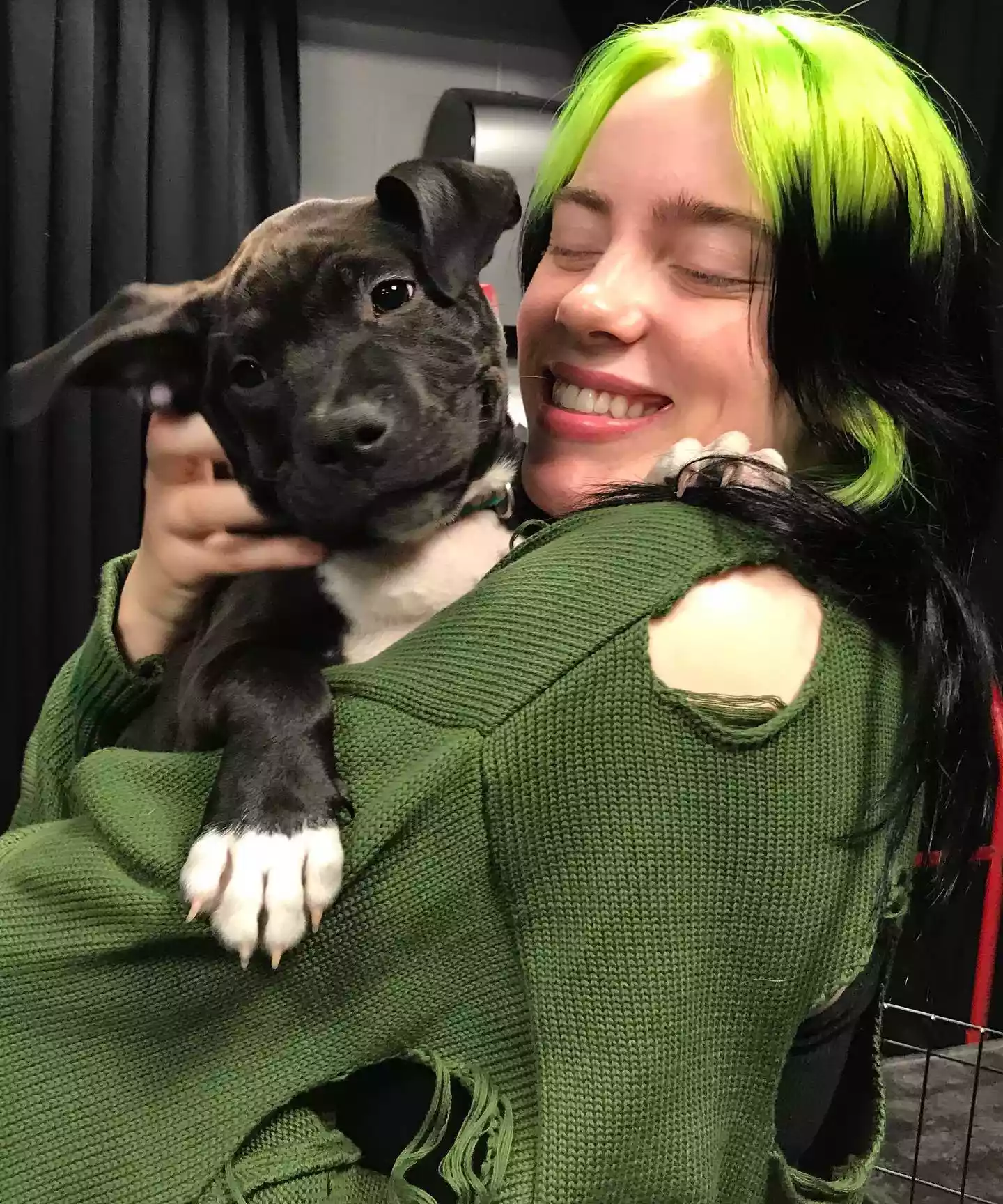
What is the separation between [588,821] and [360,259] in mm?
758

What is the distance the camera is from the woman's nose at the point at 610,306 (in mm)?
1165

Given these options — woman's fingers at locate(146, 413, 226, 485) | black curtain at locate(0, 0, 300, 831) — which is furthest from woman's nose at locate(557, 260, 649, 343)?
black curtain at locate(0, 0, 300, 831)

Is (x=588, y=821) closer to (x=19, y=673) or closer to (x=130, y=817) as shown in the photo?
(x=130, y=817)

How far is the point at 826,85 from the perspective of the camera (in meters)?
1.13

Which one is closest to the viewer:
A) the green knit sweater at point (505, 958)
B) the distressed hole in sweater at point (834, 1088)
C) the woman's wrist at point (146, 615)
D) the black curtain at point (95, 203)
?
the green knit sweater at point (505, 958)

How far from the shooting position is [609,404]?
1255 mm

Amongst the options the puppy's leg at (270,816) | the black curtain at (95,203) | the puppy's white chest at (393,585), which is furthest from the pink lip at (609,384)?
the black curtain at (95,203)

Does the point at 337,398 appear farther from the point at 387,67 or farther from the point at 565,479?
the point at 387,67

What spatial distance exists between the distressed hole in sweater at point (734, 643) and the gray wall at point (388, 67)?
8.65ft

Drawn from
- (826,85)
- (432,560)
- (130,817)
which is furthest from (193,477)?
(826,85)

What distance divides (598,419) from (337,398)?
31cm

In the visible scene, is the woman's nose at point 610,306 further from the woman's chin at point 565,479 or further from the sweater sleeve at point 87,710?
the sweater sleeve at point 87,710

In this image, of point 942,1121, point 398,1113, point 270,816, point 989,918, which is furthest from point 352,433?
point 942,1121

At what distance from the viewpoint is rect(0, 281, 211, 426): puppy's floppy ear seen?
119 cm
